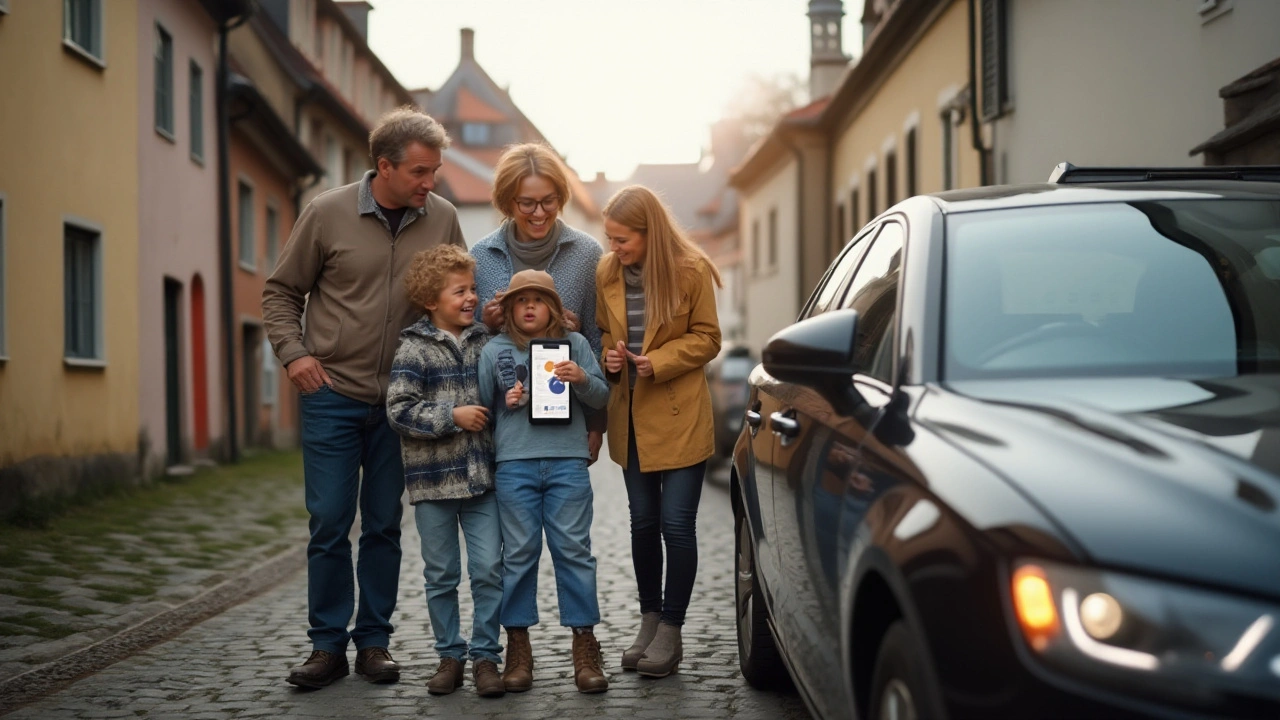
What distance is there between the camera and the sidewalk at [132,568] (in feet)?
25.1

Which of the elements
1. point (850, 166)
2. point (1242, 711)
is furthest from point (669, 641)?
point (850, 166)

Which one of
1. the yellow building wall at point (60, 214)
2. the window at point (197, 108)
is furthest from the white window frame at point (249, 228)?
the yellow building wall at point (60, 214)

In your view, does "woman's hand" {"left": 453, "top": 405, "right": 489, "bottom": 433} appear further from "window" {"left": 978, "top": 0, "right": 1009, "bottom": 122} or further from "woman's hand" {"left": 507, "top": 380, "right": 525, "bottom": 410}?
"window" {"left": 978, "top": 0, "right": 1009, "bottom": 122}

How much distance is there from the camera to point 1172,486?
2717 mm

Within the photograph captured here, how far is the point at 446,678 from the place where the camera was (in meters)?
6.08

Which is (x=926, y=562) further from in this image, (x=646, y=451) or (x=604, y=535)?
(x=604, y=535)

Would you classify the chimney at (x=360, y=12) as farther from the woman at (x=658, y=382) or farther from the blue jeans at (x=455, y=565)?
the blue jeans at (x=455, y=565)

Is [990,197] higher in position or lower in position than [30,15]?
lower

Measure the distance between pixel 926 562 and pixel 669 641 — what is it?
3648 mm

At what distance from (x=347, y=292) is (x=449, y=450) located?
80 cm

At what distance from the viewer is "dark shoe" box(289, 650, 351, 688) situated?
6191mm

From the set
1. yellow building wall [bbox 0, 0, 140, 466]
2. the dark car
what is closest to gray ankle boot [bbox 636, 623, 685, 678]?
the dark car

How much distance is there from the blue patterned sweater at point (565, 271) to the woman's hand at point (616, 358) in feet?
0.66

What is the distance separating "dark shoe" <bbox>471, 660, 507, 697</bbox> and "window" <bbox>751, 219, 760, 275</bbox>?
119 feet
